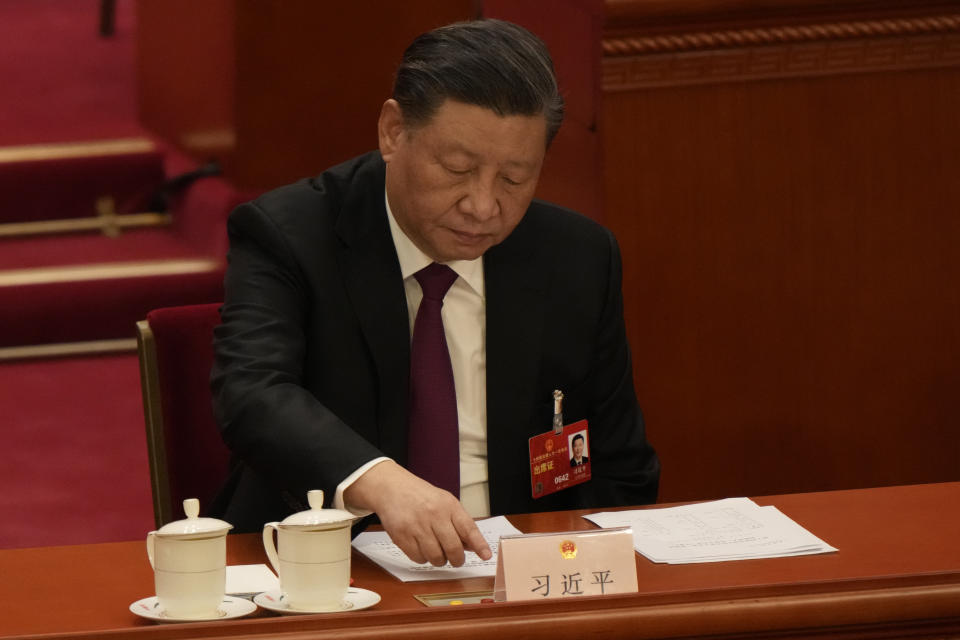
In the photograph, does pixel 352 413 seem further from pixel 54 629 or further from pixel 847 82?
→ pixel 847 82

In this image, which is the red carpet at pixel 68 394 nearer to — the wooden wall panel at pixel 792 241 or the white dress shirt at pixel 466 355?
the wooden wall panel at pixel 792 241

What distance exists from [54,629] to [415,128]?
80 centimetres

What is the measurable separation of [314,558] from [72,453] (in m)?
2.52

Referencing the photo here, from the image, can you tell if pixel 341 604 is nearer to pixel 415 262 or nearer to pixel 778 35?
pixel 415 262

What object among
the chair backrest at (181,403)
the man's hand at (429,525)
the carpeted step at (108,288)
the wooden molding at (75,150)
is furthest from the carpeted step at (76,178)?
the man's hand at (429,525)

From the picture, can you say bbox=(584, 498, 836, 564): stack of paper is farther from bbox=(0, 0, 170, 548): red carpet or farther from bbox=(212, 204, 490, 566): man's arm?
bbox=(0, 0, 170, 548): red carpet

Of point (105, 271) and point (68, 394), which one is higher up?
point (105, 271)

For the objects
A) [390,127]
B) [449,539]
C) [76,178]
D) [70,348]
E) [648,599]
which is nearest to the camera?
[648,599]

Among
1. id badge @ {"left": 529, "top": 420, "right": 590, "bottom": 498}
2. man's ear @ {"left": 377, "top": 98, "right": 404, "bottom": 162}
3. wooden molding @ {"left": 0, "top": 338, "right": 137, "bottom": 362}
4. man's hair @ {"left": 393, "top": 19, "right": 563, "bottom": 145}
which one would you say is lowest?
id badge @ {"left": 529, "top": 420, "right": 590, "bottom": 498}

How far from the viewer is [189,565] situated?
1.47 meters

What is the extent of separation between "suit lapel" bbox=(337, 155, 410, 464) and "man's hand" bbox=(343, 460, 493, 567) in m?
0.39

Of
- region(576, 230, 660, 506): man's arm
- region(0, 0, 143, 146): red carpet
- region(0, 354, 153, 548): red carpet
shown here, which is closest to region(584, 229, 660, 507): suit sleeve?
region(576, 230, 660, 506): man's arm

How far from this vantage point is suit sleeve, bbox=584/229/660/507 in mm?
2166

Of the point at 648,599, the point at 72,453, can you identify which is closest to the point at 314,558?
the point at 648,599
